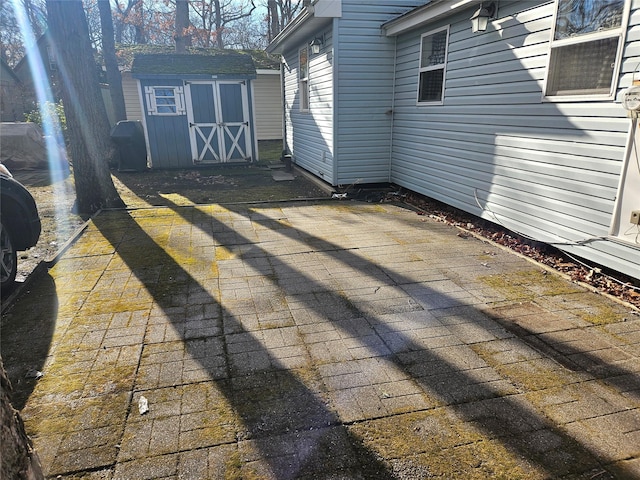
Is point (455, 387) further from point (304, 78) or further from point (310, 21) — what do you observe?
point (304, 78)

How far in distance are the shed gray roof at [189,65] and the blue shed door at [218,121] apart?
305 millimetres

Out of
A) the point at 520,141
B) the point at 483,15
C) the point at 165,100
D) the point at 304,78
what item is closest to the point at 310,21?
the point at 304,78

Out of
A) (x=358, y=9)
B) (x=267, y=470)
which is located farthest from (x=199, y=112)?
(x=267, y=470)

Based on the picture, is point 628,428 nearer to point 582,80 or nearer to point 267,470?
point 267,470

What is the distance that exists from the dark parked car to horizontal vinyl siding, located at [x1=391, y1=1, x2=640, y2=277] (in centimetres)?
514

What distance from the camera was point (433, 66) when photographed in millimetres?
6348

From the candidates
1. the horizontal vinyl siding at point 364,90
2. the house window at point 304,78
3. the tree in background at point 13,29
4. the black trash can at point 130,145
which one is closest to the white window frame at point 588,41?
the horizontal vinyl siding at point 364,90

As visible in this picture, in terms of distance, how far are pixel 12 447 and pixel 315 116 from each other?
27.3ft

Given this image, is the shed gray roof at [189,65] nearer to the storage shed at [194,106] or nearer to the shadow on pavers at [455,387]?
the storage shed at [194,106]

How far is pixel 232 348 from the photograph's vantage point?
2.78 m

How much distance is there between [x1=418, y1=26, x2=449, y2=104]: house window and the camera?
6.17 m

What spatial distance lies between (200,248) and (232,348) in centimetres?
228

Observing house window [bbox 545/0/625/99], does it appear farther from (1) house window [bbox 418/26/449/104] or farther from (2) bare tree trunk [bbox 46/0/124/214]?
(2) bare tree trunk [bbox 46/0/124/214]

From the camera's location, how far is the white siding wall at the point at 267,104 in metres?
17.2
